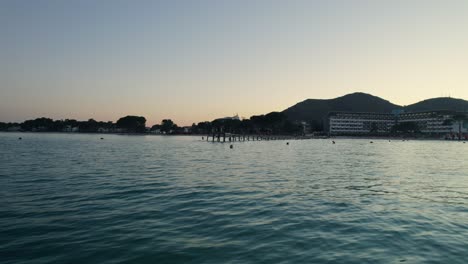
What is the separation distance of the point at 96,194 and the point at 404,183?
2368 cm

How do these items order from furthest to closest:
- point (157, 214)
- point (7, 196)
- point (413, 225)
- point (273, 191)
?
1. point (273, 191)
2. point (7, 196)
3. point (157, 214)
4. point (413, 225)

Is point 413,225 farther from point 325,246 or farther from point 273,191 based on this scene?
point 273,191

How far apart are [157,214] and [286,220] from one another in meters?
5.98

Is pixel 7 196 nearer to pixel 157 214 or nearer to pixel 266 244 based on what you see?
pixel 157 214

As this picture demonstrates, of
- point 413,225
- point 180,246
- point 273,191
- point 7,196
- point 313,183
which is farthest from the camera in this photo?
point 313,183

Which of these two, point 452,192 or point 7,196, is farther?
point 452,192

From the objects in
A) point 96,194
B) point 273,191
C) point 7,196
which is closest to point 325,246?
point 273,191

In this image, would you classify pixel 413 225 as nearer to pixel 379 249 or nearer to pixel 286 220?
pixel 379 249

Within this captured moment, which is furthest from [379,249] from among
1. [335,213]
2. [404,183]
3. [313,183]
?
[404,183]

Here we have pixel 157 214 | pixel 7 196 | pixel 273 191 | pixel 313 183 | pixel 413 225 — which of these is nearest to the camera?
pixel 413 225

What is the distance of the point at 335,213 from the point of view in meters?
15.5

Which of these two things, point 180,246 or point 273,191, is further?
point 273,191

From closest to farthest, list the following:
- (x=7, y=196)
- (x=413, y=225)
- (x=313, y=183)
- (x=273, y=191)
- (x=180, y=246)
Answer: (x=180, y=246) < (x=413, y=225) < (x=7, y=196) < (x=273, y=191) < (x=313, y=183)

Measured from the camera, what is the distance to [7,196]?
60.7 ft
